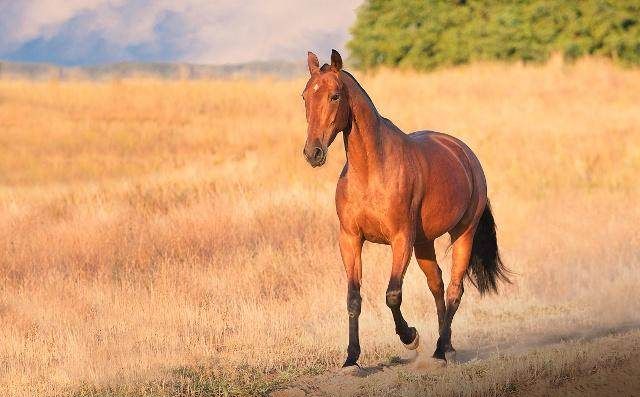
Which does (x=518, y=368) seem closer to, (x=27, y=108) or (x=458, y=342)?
(x=458, y=342)

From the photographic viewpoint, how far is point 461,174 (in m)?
9.21

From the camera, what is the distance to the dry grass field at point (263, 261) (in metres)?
8.83

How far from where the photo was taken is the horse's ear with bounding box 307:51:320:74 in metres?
7.64

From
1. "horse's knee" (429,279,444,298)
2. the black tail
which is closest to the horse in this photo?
"horse's knee" (429,279,444,298)

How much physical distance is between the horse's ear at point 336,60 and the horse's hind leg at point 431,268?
7.72 ft

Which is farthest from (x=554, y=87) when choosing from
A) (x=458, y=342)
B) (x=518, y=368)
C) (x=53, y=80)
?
(x=518, y=368)

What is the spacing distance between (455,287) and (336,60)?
2.72 meters

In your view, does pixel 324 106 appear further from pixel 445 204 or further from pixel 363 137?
A: pixel 445 204

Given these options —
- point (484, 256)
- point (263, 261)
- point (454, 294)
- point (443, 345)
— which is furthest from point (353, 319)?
point (263, 261)

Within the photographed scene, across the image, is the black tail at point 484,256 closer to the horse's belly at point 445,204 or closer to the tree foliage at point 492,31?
the horse's belly at point 445,204

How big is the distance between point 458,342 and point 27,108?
2299cm

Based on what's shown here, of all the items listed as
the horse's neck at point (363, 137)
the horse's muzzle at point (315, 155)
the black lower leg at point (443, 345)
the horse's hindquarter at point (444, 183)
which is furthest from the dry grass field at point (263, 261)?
the horse's muzzle at point (315, 155)

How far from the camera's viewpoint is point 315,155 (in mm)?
7105

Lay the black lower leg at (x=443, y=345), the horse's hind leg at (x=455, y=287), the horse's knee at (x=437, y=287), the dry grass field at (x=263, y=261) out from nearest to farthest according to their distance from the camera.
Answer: the dry grass field at (x=263, y=261)
the black lower leg at (x=443, y=345)
the horse's hind leg at (x=455, y=287)
the horse's knee at (x=437, y=287)
